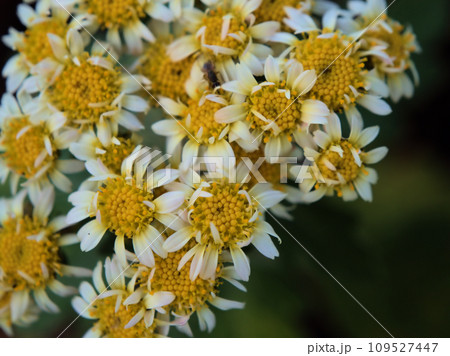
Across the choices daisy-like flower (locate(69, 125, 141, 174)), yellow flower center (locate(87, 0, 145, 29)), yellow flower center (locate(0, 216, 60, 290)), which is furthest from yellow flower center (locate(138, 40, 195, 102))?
yellow flower center (locate(0, 216, 60, 290))

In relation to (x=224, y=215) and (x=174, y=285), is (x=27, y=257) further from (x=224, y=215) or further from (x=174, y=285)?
(x=224, y=215)

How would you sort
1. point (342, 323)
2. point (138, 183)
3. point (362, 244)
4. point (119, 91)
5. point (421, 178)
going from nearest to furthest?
1. point (138, 183)
2. point (119, 91)
3. point (362, 244)
4. point (342, 323)
5. point (421, 178)

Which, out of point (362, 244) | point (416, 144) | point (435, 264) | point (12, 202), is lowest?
point (435, 264)

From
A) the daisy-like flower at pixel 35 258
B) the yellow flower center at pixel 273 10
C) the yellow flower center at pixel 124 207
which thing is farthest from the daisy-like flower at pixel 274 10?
the daisy-like flower at pixel 35 258

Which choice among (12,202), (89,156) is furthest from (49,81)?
(12,202)

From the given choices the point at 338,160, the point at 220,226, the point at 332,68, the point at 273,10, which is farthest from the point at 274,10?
the point at 220,226
